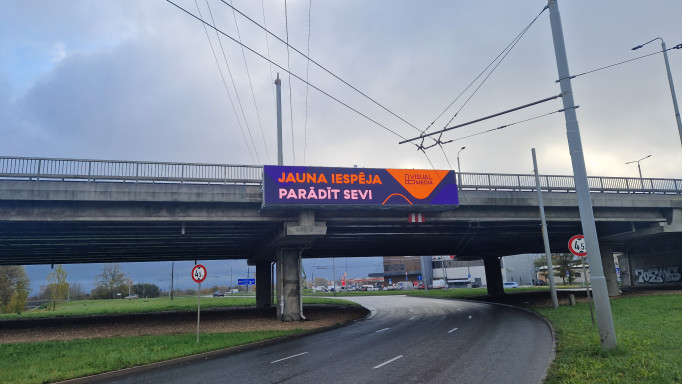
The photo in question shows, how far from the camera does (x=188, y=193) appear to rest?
23.3 meters

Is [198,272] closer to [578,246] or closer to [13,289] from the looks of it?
[578,246]

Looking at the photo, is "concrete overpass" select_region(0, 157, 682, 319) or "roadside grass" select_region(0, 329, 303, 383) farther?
"concrete overpass" select_region(0, 157, 682, 319)

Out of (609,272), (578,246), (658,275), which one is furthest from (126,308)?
(658,275)

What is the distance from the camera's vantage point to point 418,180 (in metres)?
26.4

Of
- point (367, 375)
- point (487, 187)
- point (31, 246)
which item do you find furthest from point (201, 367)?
point (31, 246)

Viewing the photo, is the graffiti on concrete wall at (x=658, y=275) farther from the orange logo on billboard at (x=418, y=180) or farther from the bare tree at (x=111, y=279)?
the bare tree at (x=111, y=279)

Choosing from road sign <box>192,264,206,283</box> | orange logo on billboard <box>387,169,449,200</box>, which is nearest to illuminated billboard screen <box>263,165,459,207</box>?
orange logo on billboard <box>387,169,449,200</box>

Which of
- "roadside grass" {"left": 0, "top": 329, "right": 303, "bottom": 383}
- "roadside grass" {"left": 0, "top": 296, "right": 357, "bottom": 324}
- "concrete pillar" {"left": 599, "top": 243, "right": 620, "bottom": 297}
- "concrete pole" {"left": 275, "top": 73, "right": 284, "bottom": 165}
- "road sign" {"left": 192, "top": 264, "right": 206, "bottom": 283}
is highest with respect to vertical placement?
"concrete pole" {"left": 275, "top": 73, "right": 284, "bottom": 165}

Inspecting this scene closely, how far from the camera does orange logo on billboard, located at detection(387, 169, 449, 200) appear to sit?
85.3 ft

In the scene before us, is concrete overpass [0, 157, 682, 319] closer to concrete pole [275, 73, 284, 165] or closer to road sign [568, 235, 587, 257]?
concrete pole [275, 73, 284, 165]

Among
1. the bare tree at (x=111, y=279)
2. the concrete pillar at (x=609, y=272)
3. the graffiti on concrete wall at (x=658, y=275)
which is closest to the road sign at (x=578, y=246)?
the concrete pillar at (x=609, y=272)

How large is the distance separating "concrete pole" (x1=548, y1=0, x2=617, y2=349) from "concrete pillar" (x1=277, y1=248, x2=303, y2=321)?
Answer: 19626 millimetres

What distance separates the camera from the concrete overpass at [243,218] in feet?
72.1

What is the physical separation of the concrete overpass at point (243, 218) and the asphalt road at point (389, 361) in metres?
8.64
